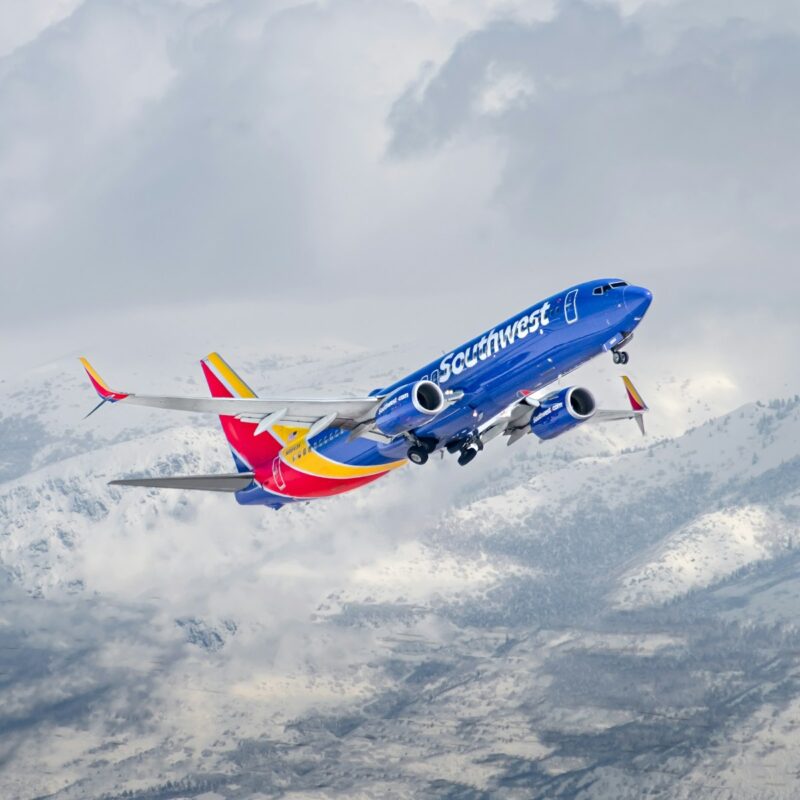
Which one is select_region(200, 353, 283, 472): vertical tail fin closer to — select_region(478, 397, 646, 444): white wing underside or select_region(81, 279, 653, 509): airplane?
select_region(81, 279, 653, 509): airplane

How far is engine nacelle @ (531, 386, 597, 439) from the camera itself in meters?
106

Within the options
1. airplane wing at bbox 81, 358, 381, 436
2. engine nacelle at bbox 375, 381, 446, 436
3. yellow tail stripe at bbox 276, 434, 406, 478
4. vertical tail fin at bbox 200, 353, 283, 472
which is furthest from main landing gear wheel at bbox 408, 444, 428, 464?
vertical tail fin at bbox 200, 353, 283, 472

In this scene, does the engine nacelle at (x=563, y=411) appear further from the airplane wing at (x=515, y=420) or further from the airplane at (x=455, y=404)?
the airplane wing at (x=515, y=420)

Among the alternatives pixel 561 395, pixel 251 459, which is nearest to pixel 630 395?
pixel 561 395

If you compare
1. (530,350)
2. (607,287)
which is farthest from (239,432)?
(607,287)

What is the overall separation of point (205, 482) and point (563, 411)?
92.3ft

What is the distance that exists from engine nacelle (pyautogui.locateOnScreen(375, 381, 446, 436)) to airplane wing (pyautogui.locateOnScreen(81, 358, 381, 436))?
3.98m

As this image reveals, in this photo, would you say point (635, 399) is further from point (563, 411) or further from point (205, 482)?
point (205, 482)

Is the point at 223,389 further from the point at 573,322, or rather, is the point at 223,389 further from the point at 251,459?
the point at 573,322

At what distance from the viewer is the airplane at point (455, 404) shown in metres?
96.3

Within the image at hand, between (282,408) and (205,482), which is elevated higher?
(282,408)

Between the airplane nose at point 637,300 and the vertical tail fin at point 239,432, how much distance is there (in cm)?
3394

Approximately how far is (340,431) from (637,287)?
86.6ft

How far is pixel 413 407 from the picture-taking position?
321ft
